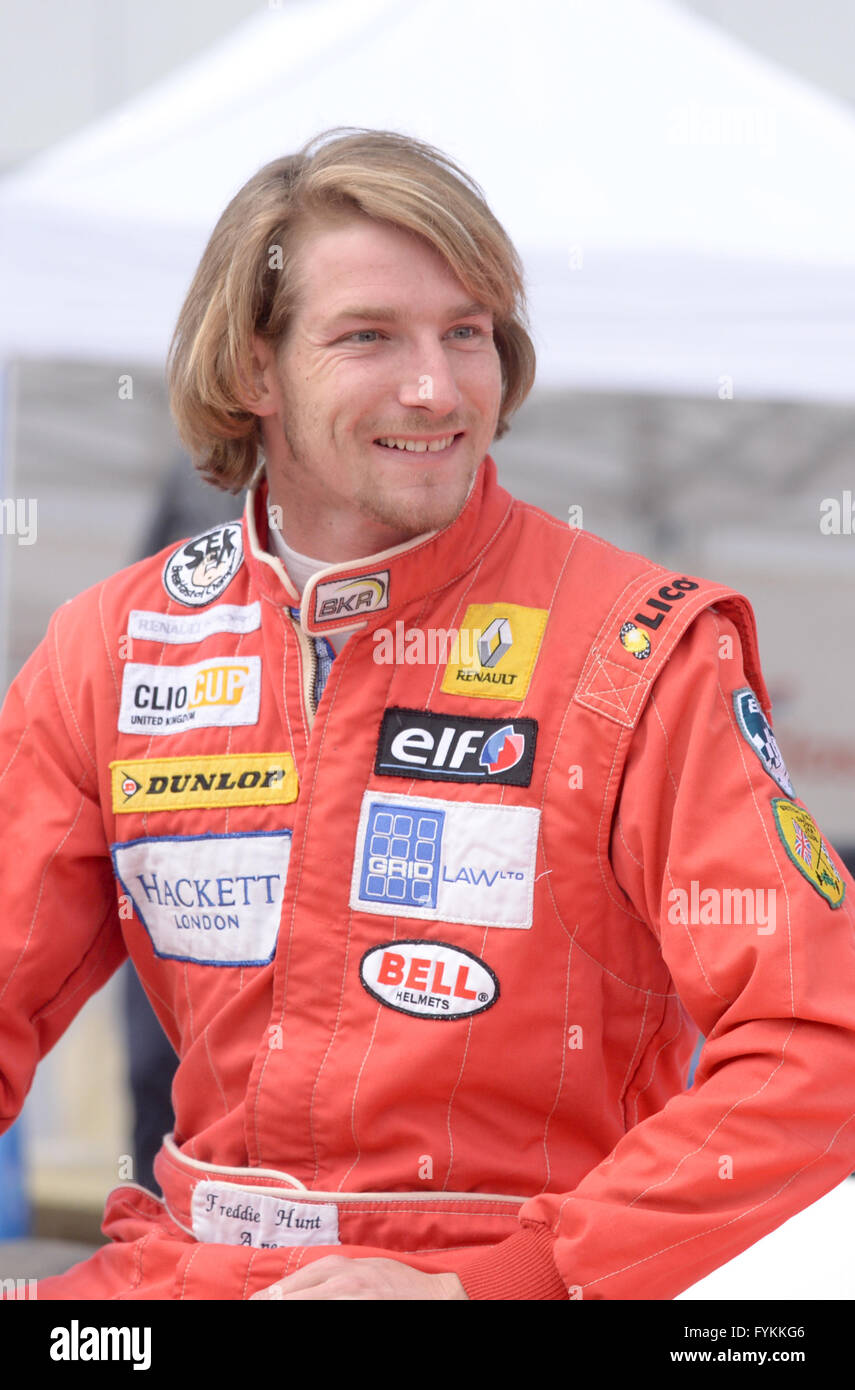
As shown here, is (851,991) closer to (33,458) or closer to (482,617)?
(482,617)

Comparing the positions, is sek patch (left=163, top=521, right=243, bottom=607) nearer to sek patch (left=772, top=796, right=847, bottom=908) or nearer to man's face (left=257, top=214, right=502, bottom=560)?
man's face (left=257, top=214, right=502, bottom=560)

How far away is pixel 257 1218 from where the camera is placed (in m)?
1.64

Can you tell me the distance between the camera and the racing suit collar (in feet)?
5.53

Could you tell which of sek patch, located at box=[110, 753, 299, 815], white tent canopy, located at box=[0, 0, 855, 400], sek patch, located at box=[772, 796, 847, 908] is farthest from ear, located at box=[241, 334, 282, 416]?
white tent canopy, located at box=[0, 0, 855, 400]

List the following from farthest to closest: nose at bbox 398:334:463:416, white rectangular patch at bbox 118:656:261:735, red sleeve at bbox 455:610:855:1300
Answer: white rectangular patch at bbox 118:656:261:735, nose at bbox 398:334:463:416, red sleeve at bbox 455:610:855:1300

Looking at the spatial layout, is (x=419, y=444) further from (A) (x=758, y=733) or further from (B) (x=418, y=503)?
(A) (x=758, y=733)

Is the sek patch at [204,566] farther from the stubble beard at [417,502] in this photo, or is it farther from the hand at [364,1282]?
the hand at [364,1282]

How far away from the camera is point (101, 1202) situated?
3.40m

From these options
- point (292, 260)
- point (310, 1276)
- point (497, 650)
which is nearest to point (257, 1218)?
point (310, 1276)

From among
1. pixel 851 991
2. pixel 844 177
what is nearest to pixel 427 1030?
pixel 851 991

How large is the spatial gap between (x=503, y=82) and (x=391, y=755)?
227cm

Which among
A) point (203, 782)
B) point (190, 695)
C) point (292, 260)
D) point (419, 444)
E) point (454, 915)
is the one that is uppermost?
point (292, 260)

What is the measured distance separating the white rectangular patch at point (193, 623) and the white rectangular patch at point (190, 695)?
0.04 metres

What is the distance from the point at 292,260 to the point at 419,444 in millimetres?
289
